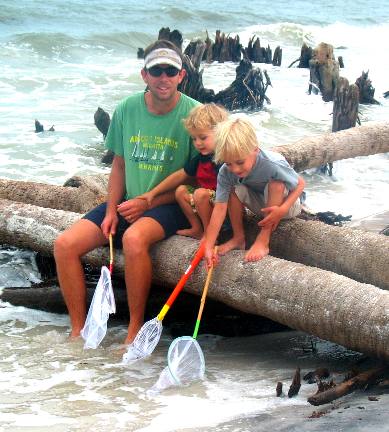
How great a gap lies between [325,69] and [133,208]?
1232 centimetres

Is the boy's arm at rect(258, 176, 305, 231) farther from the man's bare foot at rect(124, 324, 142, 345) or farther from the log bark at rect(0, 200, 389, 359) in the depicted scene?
the man's bare foot at rect(124, 324, 142, 345)

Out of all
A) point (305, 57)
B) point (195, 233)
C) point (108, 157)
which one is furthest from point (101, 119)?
point (305, 57)

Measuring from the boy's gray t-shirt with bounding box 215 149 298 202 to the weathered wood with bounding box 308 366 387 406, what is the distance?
1145 millimetres

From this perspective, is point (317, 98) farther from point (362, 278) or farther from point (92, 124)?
point (362, 278)

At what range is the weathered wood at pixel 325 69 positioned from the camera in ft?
53.2

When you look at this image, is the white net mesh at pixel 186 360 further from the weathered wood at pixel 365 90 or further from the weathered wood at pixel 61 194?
the weathered wood at pixel 365 90

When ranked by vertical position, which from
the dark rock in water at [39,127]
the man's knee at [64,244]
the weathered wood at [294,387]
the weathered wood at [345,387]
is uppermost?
the man's knee at [64,244]

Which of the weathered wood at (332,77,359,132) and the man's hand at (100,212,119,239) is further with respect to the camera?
the weathered wood at (332,77,359,132)

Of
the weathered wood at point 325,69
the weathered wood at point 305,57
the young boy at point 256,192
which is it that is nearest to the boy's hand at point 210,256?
the young boy at point 256,192

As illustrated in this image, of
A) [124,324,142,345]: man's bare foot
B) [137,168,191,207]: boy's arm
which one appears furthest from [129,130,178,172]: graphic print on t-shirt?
[124,324,142,345]: man's bare foot

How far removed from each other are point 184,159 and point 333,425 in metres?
2.02

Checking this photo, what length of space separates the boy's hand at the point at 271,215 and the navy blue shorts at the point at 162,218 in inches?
21.9

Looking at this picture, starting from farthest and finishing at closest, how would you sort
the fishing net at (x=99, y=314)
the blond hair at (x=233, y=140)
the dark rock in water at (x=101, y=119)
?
1. the dark rock in water at (x=101, y=119)
2. the fishing net at (x=99, y=314)
3. the blond hair at (x=233, y=140)

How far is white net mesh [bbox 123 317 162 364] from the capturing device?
4.59 metres
